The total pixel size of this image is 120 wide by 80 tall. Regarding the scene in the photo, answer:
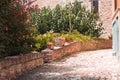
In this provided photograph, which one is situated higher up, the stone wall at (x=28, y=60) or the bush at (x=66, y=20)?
the bush at (x=66, y=20)

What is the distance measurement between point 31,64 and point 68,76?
2009mm

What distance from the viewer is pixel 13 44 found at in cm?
1004

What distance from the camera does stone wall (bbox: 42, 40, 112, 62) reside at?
13312 millimetres

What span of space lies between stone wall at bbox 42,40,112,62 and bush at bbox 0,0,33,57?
2556 mm

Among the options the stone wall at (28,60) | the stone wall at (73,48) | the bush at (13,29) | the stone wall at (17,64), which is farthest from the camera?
the stone wall at (73,48)

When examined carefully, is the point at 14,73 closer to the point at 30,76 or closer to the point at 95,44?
the point at 30,76

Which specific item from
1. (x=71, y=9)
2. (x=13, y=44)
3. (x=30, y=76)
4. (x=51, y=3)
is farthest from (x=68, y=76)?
(x=51, y=3)

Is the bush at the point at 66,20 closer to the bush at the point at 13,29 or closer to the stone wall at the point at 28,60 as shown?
the stone wall at the point at 28,60

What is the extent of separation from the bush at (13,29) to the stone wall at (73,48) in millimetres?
2556

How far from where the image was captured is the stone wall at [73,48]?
13.3 metres

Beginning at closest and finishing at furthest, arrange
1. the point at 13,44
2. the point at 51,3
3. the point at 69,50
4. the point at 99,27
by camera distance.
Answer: the point at 13,44, the point at 69,50, the point at 99,27, the point at 51,3

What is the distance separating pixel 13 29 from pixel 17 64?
3.44ft

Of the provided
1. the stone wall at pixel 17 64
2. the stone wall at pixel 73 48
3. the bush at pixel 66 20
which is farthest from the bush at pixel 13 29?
the bush at pixel 66 20

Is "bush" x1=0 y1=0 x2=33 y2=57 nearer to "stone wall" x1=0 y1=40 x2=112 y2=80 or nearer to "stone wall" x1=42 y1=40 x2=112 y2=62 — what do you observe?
"stone wall" x1=0 y1=40 x2=112 y2=80
